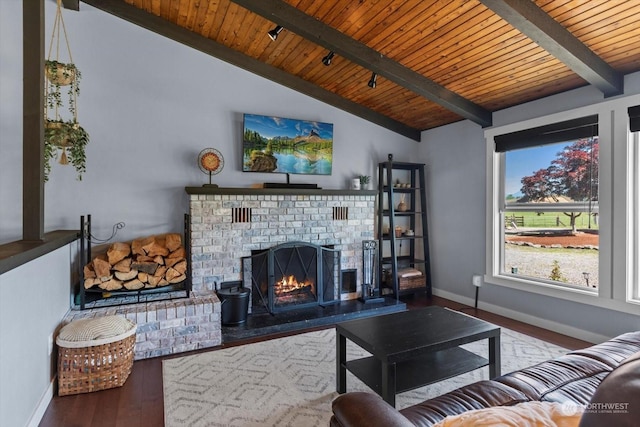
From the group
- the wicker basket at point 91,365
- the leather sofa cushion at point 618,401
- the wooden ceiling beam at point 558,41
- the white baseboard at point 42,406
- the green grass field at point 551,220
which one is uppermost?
the wooden ceiling beam at point 558,41

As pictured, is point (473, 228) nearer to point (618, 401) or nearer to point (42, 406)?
point (618, 401)

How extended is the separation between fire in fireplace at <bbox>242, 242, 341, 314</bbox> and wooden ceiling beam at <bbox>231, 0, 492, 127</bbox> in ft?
6.94

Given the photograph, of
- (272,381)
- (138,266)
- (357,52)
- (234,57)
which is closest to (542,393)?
(272,381)

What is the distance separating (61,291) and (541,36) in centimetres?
422

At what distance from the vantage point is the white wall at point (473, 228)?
3.15m

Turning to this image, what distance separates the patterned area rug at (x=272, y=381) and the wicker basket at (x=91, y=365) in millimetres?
377

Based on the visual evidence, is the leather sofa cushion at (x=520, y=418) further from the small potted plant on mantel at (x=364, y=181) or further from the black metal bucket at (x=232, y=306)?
the small potted plant on mantel at (x=364, y=181)

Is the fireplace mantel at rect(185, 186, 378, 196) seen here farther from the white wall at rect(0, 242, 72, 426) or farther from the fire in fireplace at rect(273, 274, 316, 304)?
the white wall at rect(0, 242, 72, 426)

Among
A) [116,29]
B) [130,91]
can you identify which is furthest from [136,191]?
[116,29]

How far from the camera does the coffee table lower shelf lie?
6.59ft

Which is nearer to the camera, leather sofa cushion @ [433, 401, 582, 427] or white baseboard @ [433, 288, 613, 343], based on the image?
leather sofa cushion @ [433, 401, 582, 427]

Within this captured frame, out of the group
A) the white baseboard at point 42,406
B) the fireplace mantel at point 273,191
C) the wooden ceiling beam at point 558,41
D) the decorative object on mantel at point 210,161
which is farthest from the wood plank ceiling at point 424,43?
the white baseboard at point 42,406

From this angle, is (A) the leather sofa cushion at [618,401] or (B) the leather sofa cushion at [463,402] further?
(B) the leather sofa cushion at [463,402]

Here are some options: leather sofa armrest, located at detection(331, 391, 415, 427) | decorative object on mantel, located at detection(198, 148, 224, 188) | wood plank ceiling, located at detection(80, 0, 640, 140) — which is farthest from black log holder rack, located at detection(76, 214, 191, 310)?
leather sofa armrest, located at detection(331, 391, 415, 427)
